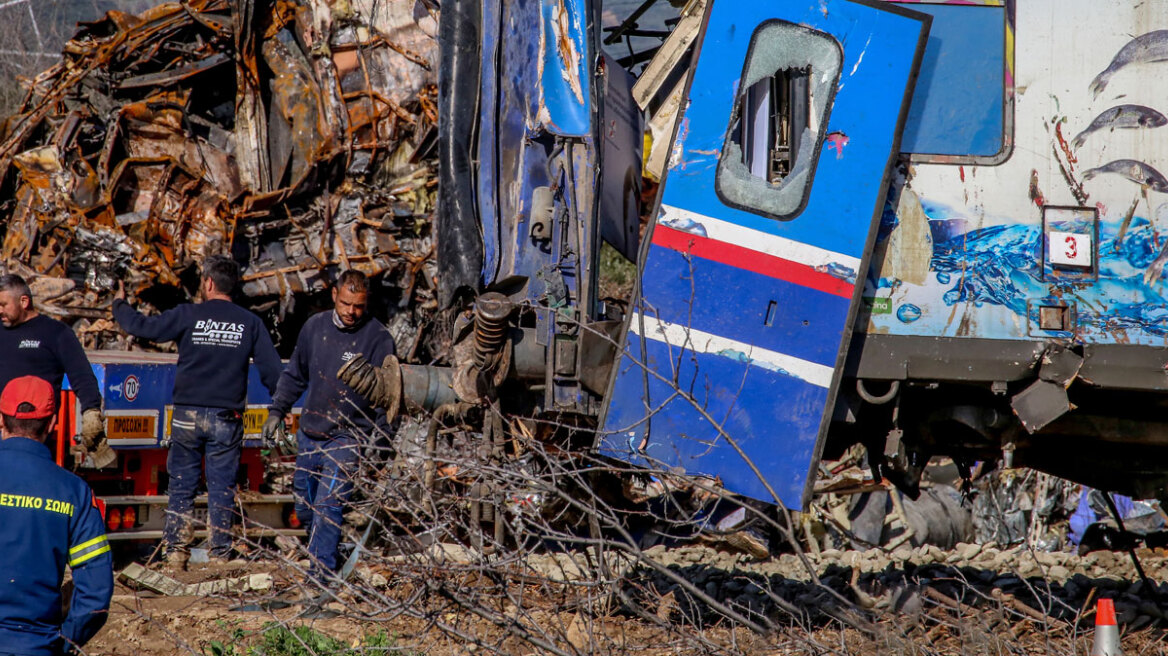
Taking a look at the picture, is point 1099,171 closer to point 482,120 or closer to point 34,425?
point 482,120

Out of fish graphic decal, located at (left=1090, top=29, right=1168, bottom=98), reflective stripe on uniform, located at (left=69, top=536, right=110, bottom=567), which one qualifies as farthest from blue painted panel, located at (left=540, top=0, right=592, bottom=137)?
reflective stripe on uniform, located at (left=69, top=536, right=110, bottom=567)

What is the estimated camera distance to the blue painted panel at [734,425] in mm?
4293

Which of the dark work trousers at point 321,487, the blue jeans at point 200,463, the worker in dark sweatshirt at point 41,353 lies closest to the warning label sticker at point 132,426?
the worker in dark sweatshirt at point 41,353

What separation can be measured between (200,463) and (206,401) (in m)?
0.35

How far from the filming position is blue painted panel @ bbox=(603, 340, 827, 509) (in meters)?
4.29

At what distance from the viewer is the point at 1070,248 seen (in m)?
4.25

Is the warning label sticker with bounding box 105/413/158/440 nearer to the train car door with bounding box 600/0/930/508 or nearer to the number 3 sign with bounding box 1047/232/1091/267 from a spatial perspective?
the train car door with bounding box 600/0/930/508

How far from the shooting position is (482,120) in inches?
219

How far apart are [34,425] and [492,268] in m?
2.46

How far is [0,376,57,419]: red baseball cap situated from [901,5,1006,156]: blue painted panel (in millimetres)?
3319

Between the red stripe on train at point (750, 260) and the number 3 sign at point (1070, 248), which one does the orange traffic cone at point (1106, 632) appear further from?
the red stripe on train at point (750, 260)

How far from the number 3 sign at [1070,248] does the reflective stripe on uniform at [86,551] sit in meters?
3.62

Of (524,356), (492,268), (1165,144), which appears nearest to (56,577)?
(524,356)

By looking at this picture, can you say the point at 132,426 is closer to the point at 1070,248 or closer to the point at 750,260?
the point at 750,260
